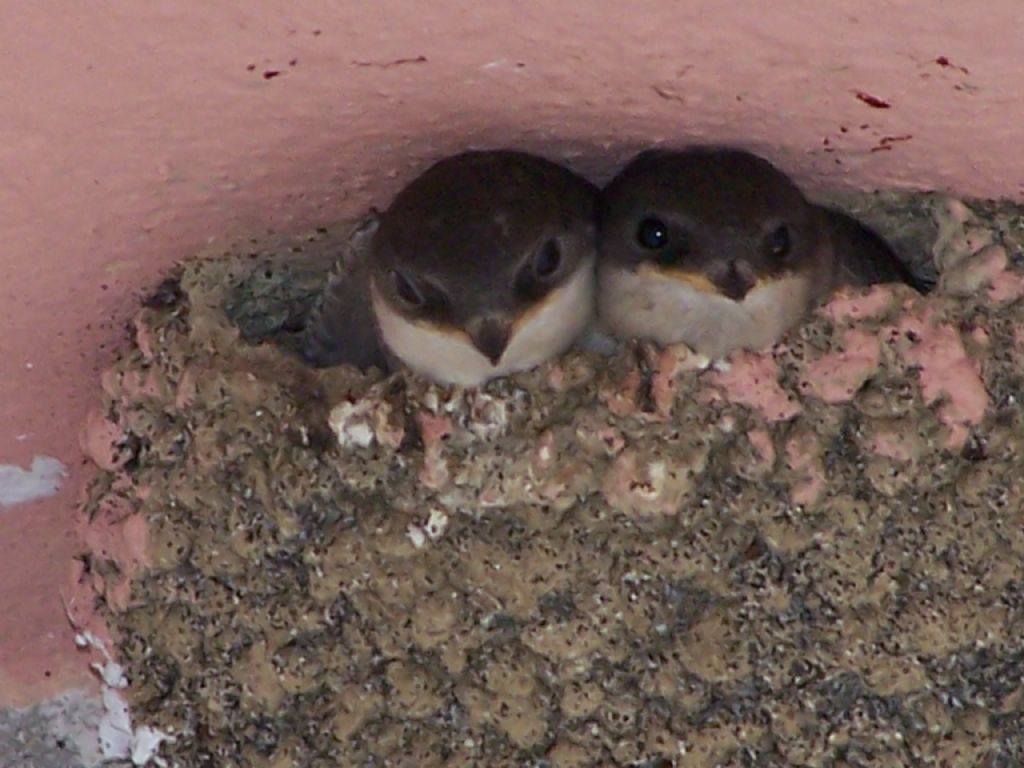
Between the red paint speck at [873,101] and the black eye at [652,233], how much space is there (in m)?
0.44

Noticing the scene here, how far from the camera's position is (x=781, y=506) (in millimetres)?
2508

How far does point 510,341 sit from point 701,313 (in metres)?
0.27

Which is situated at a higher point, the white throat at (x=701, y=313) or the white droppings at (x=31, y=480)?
the white throat at (x=701, y=313)

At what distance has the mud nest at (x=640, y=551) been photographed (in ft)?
8.20

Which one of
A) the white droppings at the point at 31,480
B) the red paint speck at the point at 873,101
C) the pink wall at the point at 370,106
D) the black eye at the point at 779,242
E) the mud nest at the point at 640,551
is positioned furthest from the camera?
the white droppings at the point at 31,480

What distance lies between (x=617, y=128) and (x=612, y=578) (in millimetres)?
584

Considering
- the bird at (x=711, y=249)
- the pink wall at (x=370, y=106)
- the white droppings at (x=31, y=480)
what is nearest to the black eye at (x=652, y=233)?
the bird at (x=711, y=249)

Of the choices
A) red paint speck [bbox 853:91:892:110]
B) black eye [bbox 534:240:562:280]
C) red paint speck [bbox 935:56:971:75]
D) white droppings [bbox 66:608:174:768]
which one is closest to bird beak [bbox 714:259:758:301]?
black eye [bbox 534:240:562:280]

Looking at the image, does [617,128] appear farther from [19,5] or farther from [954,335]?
[19,5]

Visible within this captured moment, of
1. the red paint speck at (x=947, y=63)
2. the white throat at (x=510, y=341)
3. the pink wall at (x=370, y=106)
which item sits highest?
the red paint speck at (x=947, y=63)

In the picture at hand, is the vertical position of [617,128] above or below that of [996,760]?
above

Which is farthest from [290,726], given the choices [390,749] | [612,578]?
[612,578]

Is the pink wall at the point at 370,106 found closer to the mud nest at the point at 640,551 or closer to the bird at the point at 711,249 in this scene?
the bird at the point at 711,249

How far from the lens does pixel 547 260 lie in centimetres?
264
